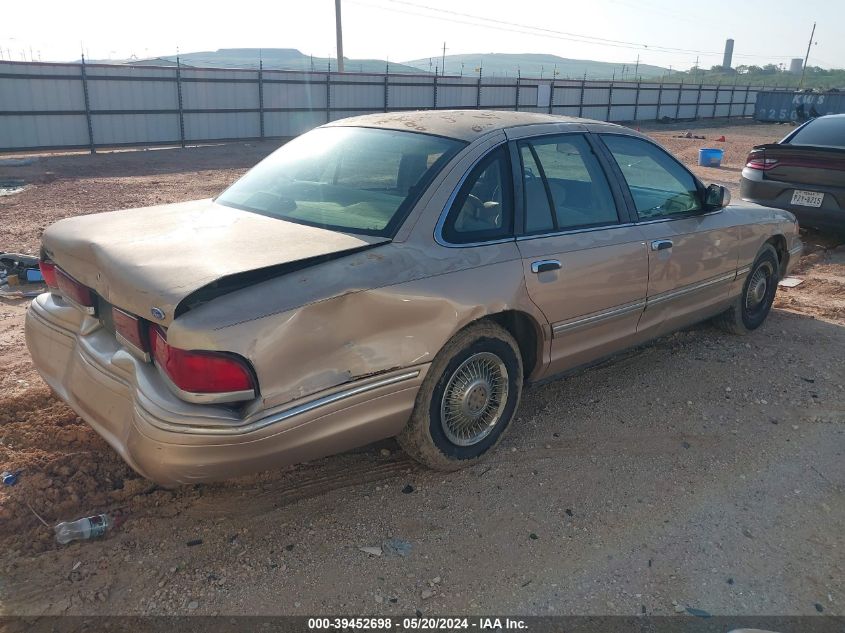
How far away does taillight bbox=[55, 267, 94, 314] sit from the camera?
3021 millimetres

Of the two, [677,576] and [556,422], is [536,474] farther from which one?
[677,576]

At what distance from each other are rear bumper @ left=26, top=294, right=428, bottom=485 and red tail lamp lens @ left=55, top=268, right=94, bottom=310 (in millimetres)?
72

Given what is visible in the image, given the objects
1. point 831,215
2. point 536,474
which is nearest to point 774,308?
point 831,215

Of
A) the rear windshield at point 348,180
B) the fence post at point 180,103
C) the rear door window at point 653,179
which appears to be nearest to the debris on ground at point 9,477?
the rear windshield at point 348,180

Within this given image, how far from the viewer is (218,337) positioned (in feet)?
7.98

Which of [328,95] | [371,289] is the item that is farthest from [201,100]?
[371,289]

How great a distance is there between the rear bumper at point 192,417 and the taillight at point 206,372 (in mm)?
77

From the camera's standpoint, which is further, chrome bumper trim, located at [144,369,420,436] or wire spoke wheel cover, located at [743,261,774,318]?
wire spoke wheel cover, located at [743,261,774,318]

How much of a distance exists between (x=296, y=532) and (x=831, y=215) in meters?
7.49

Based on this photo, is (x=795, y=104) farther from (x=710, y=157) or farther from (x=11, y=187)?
(x=11, y=187)

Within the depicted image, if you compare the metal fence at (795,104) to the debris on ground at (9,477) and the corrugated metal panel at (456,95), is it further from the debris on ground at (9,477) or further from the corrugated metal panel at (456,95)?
the debris on ground at (9,477)

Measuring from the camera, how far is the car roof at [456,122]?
358 cm

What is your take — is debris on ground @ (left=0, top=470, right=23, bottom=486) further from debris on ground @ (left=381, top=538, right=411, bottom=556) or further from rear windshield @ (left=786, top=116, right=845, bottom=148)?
rear windshield @ (left=786, top=116, right=845, bottom=148)

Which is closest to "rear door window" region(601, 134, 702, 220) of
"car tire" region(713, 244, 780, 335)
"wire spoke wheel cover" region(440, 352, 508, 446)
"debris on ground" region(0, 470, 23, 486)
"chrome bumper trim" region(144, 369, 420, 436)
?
"car tire" region(713, 244, 780, 335)
